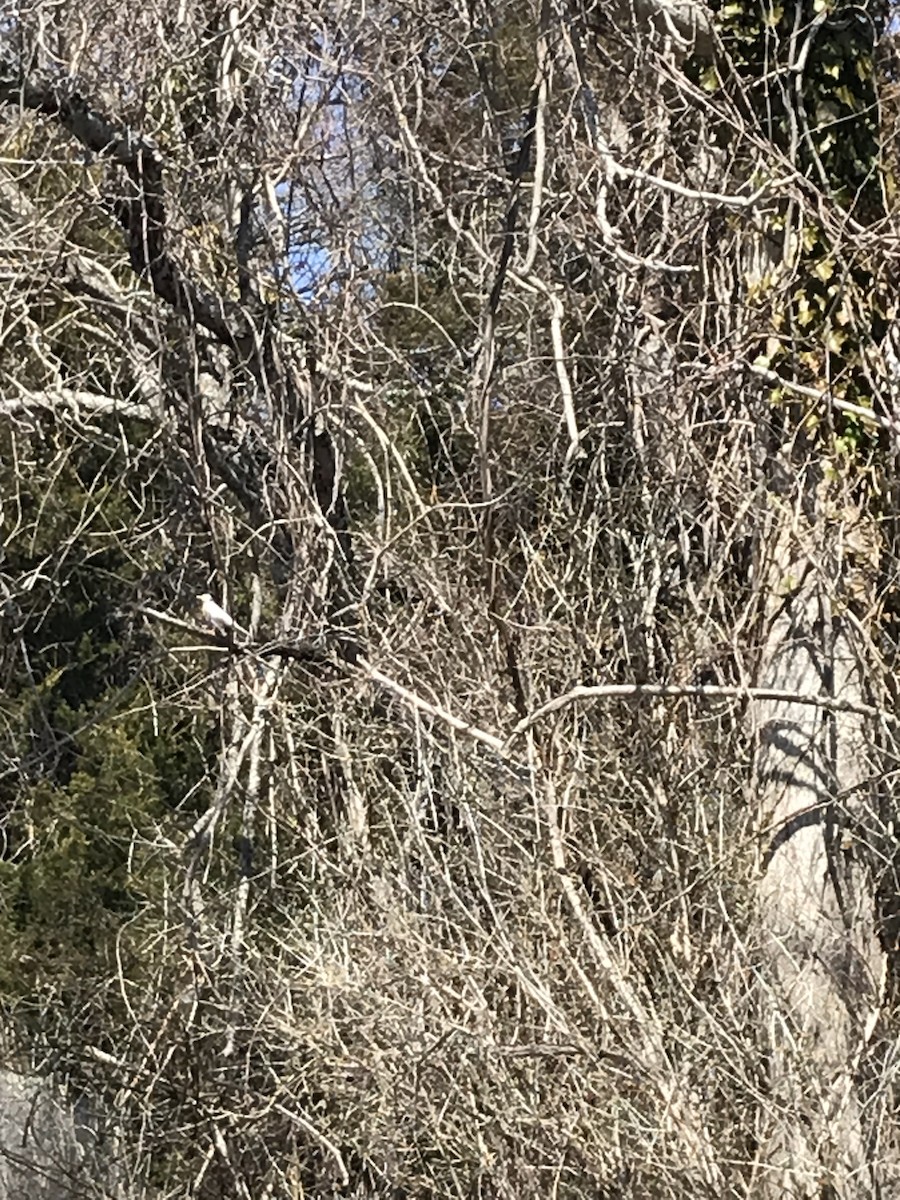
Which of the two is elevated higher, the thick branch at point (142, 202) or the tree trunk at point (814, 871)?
the thick branch at point (142, 202)

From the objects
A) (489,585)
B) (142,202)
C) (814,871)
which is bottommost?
(814,871)

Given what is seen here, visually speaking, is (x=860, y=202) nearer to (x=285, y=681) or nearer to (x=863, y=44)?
(x=863, y=44)

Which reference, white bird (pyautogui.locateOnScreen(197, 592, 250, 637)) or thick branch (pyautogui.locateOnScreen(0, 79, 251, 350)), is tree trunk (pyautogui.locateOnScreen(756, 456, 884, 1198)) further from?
thick branch (pyautogui.locateOnScreen(0, 79, 251, 350))

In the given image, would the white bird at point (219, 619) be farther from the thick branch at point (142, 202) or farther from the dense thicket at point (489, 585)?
the thick branch at point (142, 202)

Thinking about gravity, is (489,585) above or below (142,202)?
below

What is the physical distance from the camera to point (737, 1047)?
161 inches

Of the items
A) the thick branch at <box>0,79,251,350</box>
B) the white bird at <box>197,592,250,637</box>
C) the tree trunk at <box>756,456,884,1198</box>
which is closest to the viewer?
the tree trunk at <box>756,456,884,1198</box>

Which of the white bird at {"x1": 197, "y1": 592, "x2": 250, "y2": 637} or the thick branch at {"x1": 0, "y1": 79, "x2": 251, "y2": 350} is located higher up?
the thick branch at {"x1": 0, "y1": 79, "x2": 251, "y2": 350}

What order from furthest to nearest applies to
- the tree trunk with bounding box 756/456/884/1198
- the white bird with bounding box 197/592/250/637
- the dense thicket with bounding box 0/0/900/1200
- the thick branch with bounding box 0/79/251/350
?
1. the white bird with bounding box 197/592/250/637
2. the thick branch with bounding box 0/79/251/350
3. the dense thicket with bounding box 0/0/900/1200
4. the tree trunk with bounding box 756/456/884/1198

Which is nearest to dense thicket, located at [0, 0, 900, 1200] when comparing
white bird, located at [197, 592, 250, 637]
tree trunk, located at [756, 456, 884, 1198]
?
tree trunk, located at [756, 456, 884, 1198]

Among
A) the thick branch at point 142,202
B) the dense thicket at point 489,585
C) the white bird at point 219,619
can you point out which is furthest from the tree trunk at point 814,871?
the thick branch at point 142,202

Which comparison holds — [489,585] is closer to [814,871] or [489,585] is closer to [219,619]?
[219,619]

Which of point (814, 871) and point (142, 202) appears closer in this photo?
point (142, 202)

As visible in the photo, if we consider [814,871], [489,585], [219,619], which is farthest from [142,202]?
[814,871]
